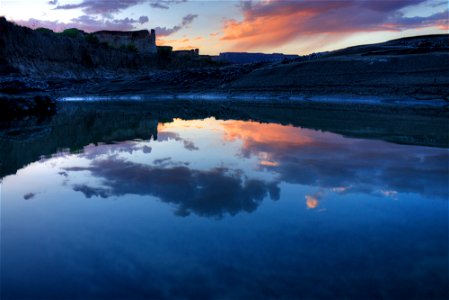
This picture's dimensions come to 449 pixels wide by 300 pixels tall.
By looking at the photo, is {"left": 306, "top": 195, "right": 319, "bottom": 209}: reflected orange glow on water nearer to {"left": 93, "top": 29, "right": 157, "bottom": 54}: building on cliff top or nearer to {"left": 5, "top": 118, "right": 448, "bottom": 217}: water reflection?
{"left": 5, "top": 118, "right": 448, "bottom": 217}: water reflection

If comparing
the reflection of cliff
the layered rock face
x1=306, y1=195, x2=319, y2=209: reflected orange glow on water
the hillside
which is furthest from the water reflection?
the layered rock face

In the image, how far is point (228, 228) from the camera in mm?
3125

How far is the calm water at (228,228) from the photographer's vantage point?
2.33 meters

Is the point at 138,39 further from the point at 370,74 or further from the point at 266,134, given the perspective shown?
the point at 266,134

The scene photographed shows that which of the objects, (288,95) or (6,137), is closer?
(6,137)

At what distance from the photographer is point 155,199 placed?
12.8 feet

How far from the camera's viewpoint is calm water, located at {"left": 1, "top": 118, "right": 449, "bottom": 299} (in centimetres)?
233

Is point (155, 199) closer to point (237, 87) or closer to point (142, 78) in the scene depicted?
point (237, 87)

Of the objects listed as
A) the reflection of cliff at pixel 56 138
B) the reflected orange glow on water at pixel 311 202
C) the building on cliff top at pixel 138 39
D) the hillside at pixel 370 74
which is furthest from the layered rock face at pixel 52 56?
the building on cliff top at pixel 138 39

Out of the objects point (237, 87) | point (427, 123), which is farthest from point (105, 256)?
point (237, 87)

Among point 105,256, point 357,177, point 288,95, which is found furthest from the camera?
point 288,95

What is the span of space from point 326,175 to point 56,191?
3.11 metres

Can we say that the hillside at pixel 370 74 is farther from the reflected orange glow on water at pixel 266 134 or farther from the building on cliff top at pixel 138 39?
the building on cliff top at pixel 138 39

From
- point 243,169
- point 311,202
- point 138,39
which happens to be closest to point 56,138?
point 243,169
